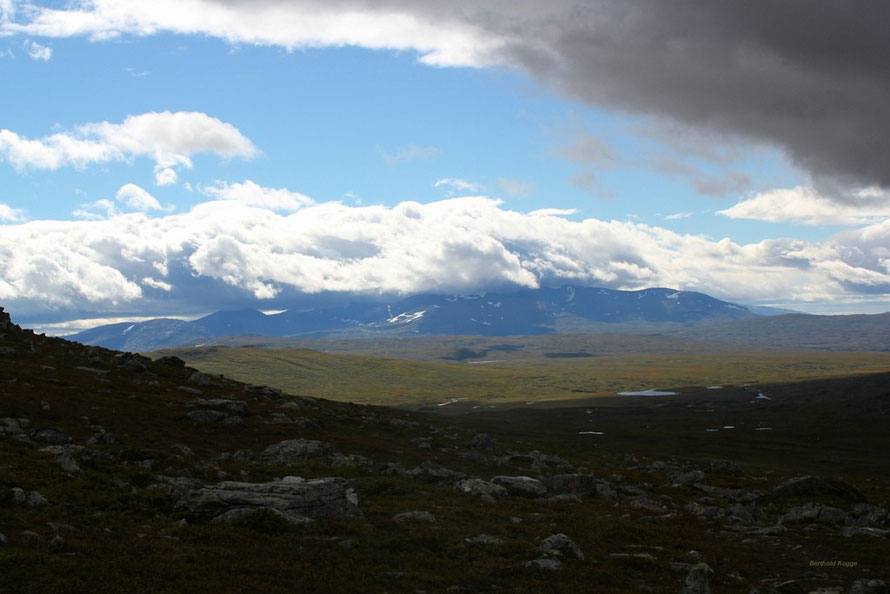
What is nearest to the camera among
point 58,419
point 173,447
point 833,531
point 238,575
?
point 238,575

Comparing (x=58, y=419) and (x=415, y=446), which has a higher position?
(x=58, y=419)

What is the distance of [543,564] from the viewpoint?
26.2 metres

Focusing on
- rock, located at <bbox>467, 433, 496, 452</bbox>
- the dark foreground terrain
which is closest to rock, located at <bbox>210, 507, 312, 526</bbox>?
the dark foreground terrain

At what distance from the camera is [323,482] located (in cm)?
3369

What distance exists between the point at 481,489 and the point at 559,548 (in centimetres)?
1290

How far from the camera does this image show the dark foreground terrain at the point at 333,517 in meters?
22.9

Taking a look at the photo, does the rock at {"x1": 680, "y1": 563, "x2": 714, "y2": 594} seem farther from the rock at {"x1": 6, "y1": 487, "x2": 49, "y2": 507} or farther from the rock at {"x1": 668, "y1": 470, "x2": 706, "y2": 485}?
the rock at {"x1": 668, "y1": 470, "x2": 706, "y2": 485}

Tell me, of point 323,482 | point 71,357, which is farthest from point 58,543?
point 71,357

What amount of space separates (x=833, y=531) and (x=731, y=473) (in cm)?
4614

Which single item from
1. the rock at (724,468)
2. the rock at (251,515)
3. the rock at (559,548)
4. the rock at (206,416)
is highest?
the rock at (206,416)

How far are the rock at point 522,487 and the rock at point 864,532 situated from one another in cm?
1843

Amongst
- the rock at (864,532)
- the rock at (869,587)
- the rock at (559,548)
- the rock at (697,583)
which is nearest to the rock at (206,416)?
the rock at (559,548)

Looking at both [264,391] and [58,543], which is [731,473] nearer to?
[264,391]

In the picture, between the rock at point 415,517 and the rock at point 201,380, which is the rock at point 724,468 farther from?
the rock at point 201,380
